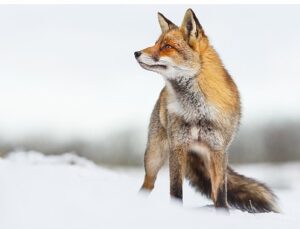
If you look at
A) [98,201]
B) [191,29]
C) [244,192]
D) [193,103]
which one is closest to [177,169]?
[193,103]

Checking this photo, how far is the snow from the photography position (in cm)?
412

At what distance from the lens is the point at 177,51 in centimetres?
462

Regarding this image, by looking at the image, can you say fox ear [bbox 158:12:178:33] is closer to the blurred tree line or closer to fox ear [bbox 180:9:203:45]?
fox ear [bbox 180:9:203:45]

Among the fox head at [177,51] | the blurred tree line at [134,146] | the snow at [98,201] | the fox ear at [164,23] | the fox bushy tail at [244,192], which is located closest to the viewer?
the snow at [98,201]

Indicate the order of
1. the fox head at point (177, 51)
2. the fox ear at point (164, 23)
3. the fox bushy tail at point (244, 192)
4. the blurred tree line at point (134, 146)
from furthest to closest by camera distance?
the blurred tree line at point (134, 146)
the fox bushy tail at point (244, 192)
the fox ear at point (164, 23)
the fox head at point (177, 51)

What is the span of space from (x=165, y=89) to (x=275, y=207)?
5.16ft

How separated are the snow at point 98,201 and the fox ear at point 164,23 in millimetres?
1341

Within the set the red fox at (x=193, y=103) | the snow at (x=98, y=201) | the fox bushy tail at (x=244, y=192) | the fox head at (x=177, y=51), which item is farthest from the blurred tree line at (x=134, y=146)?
the fox head at (x=177, y=51)

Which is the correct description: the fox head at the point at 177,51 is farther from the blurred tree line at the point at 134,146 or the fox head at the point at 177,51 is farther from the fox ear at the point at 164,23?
the blurred tree line at the point at 134,146

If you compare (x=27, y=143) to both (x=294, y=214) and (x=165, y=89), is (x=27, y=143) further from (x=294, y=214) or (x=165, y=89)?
(x=294, y=214)

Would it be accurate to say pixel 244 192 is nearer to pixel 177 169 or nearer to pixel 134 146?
pixel 177 169

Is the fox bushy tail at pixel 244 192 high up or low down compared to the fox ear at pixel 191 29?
down

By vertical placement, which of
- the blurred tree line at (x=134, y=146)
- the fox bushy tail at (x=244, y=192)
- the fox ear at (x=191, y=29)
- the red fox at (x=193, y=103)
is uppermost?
the fox ear at (x=191, y=29)

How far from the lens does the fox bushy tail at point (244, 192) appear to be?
519 cm
